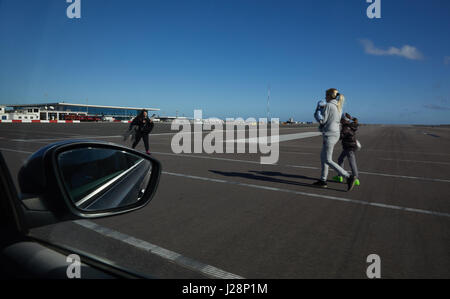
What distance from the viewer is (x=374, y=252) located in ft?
9.88

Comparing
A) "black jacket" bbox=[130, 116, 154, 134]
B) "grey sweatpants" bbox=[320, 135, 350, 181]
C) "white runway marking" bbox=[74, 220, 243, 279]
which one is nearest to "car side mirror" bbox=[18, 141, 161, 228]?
"white runway marking" bbox=[74, 220, 243, 279]

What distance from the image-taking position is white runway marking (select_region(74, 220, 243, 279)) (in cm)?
249

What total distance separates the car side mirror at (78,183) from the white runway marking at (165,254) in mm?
A: 735

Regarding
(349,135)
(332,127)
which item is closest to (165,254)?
(332,127)

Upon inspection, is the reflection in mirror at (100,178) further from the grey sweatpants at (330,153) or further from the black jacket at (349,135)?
the black jacket at (349,135)

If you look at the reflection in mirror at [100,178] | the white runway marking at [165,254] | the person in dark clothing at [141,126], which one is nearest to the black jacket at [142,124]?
the person in dark clothing at [141,126]

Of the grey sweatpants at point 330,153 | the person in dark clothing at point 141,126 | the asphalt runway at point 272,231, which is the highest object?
the person in dark clothing at point 141,126

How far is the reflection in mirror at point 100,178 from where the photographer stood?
172cm

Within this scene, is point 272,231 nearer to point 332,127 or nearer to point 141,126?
point 332,127

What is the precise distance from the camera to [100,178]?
7.55ft

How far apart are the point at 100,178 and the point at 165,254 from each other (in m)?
1.08
